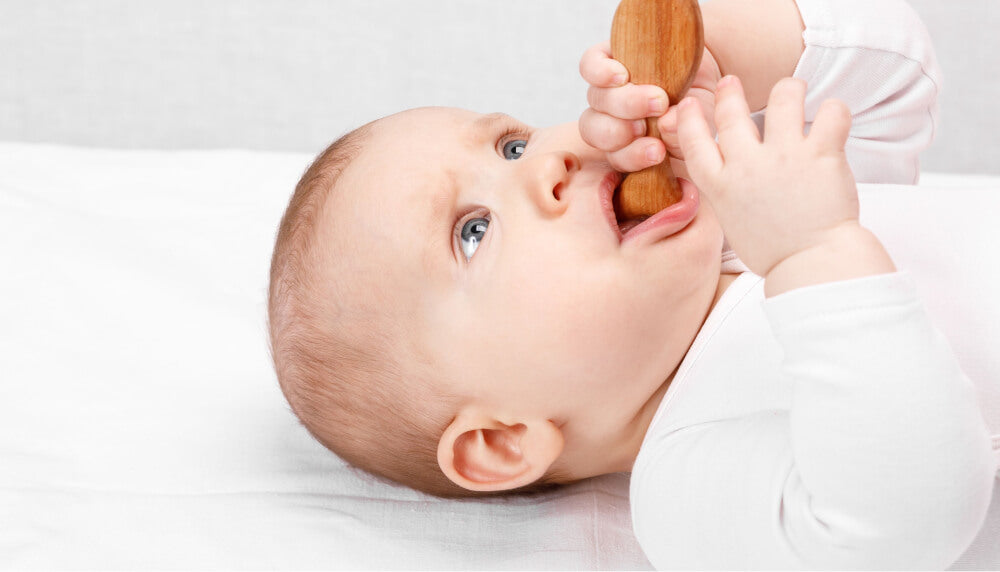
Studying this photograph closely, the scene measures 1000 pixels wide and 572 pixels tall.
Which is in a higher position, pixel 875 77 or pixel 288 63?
pixel 875 77

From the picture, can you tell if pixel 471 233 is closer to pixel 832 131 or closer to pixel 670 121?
pixel 670 121

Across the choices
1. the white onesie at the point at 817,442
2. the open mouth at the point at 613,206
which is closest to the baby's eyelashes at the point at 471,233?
the open mouth at the point at 613,206

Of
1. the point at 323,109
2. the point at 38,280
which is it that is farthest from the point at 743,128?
the point at 323,109

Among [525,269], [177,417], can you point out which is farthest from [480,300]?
[177,417]

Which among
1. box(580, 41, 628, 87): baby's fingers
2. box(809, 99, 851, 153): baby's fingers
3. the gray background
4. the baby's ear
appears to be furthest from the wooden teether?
the gray background

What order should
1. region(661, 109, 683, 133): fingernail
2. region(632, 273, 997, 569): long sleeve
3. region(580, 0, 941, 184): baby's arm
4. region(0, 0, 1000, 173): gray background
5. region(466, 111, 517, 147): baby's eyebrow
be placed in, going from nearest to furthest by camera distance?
1. region(632, 273, 997, 569): long sleeve
2. region(661, 109, 683, 133): fingernail
3. region(466, 111, 517, 147): baby's eyebrow
4. region(580, 0, 941, 184): baby's arm
5. region(0, 0, 1000, 173): gray background

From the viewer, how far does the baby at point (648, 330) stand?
76 cm

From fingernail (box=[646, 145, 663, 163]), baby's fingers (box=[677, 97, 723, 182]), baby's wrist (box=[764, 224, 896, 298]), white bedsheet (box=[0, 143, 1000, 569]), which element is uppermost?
baby's fingers (box=[677, 97, 723, 182])

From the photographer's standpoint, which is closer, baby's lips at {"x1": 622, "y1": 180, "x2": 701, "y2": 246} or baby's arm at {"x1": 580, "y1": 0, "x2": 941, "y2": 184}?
baby's lips at {"x1": 622, "y1": 180, "x2": 701, "y2": 246}

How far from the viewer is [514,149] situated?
3.28ft

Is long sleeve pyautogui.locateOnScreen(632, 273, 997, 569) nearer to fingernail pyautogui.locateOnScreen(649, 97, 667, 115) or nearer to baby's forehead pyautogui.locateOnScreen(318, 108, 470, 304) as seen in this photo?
fingernail pyautogui.locateOnScreen(649, 97, 667, 115)

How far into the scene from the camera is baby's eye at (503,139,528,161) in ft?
3.25

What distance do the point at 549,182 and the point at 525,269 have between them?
75 millimetres

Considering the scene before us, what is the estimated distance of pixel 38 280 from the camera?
50.1 inches
